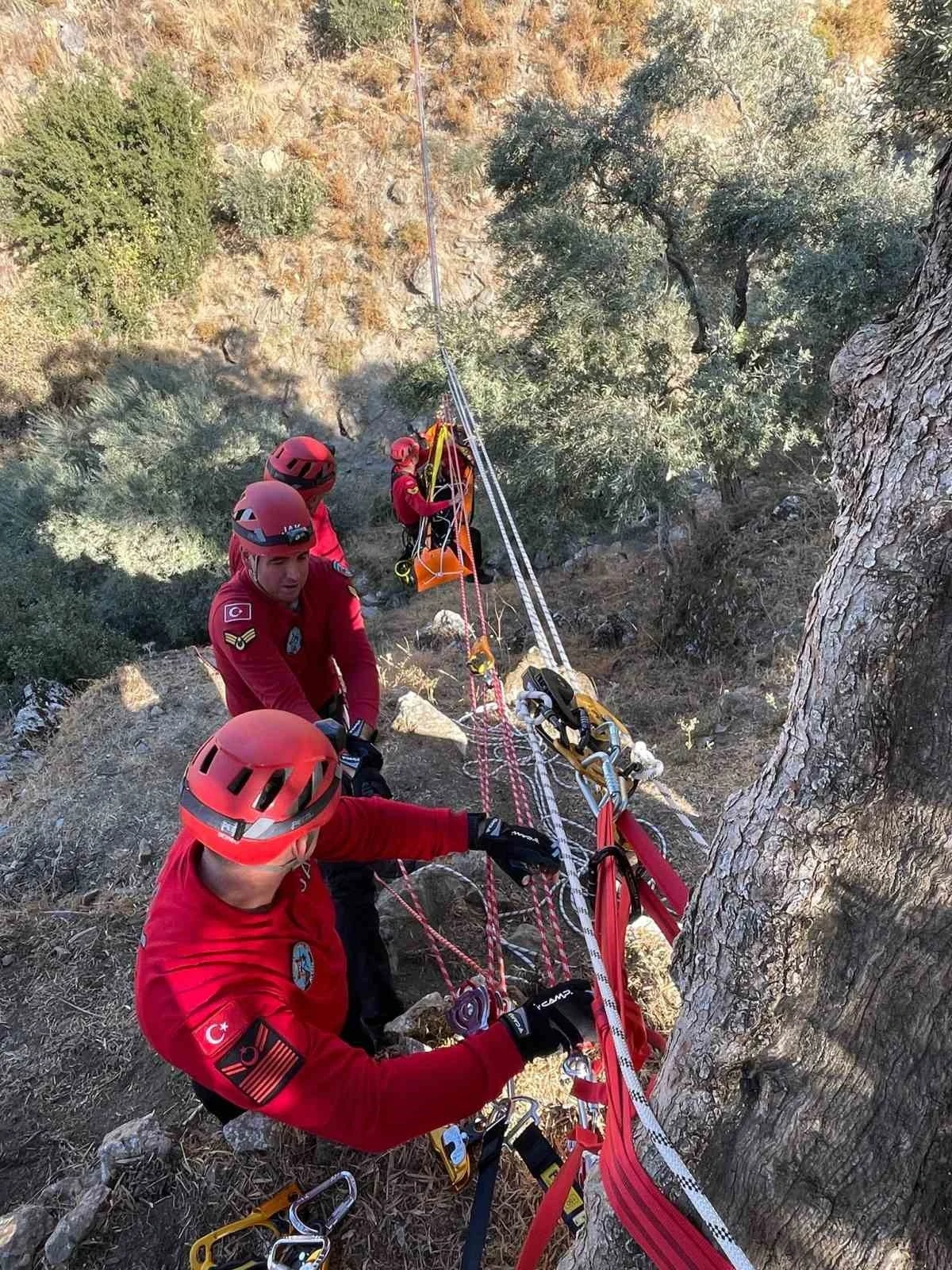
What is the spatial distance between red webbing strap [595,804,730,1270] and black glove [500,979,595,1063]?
0.96 ft

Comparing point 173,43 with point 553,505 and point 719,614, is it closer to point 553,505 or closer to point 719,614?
point 553,505

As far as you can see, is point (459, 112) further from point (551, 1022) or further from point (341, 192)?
point (551, 1022)

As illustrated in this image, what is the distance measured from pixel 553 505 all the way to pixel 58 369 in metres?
11.0

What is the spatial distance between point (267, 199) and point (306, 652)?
14703 mm

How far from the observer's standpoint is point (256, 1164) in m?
2.29

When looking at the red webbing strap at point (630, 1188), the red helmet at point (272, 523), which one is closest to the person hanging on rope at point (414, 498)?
the red helmet at point (272, 523)

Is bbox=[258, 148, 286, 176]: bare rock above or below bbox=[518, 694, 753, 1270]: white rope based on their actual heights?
above

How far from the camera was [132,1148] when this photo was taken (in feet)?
Result: 7.82

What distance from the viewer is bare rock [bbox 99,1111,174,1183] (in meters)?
2.35

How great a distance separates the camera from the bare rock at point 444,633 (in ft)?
26.0

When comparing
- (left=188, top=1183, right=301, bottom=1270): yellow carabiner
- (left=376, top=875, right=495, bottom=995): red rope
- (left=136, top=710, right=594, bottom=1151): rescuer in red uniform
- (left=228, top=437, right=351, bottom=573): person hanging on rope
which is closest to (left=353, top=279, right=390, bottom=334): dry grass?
(left=228, top=437, right=351, bottom=573): person hanging on rope

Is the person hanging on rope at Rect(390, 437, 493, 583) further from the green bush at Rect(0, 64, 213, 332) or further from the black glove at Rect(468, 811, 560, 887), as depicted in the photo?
the green bush at Rect(0, 64, 213, 332)

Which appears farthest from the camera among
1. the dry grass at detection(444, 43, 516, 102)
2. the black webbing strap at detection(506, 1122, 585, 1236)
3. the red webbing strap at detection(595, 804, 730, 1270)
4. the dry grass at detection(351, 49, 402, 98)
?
the dry grass at detection(351, 49, 402, 98)

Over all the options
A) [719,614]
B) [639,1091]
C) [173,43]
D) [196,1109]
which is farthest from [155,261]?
[639,1091]
